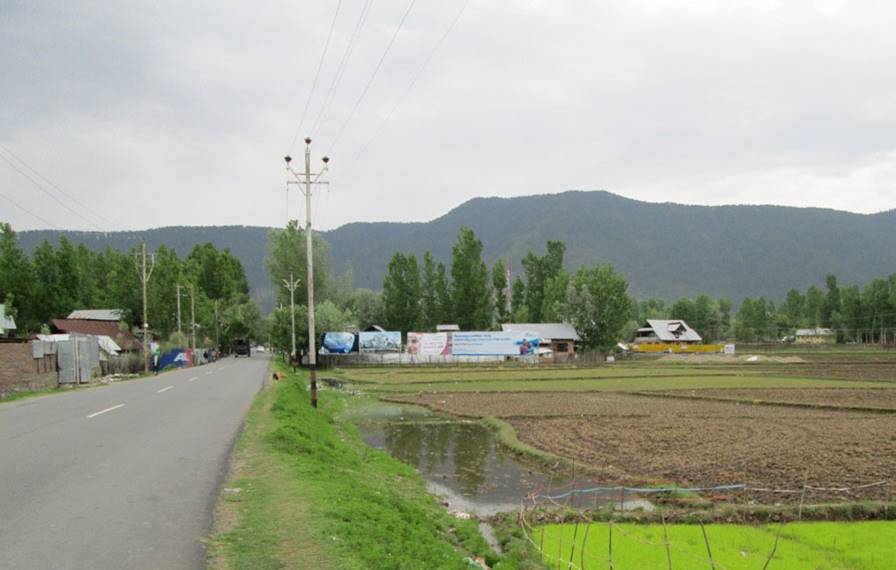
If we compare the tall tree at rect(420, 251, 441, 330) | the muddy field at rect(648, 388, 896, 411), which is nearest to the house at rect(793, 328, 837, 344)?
the tall tree at rect(420, 251, 441, 330)

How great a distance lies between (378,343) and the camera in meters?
76.9

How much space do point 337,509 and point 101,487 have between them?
3.73m

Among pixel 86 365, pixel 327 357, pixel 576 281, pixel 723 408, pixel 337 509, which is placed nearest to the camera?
pixel 337 509

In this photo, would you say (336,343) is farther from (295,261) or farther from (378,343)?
(295,261)

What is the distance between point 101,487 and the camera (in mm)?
9422

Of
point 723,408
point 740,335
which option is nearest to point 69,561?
point 723,408

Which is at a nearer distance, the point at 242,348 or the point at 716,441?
the point at 716,441

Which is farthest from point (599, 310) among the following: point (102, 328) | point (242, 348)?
point (102, 328)

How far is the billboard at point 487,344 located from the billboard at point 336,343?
1217 cm

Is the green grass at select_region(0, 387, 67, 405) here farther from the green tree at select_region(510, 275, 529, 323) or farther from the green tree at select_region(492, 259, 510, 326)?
the green tree at select_region(510, 275, 529, 323)

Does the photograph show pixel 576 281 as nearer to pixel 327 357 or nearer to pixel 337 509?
pixel 327 357

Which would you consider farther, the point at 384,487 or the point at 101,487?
the point at 384,487

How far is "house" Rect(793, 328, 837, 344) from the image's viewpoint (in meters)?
144

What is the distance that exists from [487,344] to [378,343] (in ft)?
42.4
